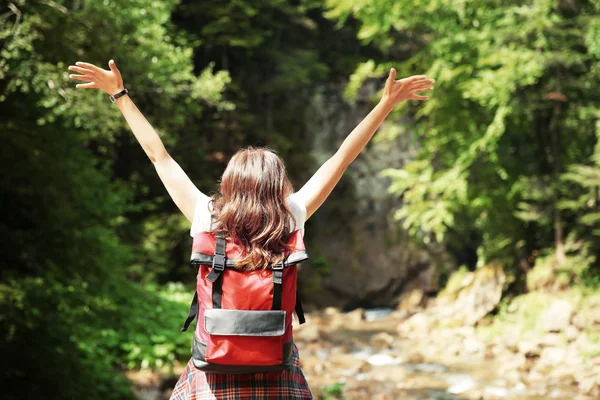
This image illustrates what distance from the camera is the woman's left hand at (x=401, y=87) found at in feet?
8.18

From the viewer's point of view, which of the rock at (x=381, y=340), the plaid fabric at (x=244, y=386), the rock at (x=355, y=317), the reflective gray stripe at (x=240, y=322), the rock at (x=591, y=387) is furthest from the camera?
the rock at (x=355, y=317)

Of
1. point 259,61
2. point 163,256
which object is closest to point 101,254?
point 163,256

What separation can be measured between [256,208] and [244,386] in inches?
21.6

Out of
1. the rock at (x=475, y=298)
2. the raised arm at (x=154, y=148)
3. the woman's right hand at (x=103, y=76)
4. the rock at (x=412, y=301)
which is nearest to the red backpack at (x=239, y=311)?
the raised arm at (x=154, y=148)

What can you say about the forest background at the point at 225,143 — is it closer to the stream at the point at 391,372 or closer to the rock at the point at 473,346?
the rock at the point at 473,346

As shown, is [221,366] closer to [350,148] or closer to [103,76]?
[350,148]

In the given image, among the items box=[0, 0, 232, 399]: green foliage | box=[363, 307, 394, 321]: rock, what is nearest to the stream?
box=[363, 307, 394, 321]: rock

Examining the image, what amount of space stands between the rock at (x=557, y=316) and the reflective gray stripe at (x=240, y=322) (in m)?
11.5

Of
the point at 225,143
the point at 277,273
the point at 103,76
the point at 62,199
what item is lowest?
the point at 277,273

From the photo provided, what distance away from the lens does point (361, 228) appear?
2095cm

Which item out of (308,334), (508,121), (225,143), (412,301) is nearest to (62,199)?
(308,334)

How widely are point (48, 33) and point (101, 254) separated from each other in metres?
2.54

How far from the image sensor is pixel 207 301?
6.25ft

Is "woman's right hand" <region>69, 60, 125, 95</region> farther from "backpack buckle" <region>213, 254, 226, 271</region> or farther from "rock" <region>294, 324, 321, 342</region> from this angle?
"rock" <region>294, 324, 321, 342</region>
